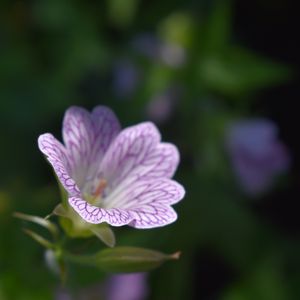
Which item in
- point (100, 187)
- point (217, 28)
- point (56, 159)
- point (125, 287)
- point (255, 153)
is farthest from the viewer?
point (255, 153)

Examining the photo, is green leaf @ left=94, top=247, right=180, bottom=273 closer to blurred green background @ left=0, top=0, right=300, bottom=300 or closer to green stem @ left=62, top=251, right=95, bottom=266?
green stem @ left=62, top=251, right=95, bottom=266

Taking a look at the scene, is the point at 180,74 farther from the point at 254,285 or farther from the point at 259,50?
the point at 254,285

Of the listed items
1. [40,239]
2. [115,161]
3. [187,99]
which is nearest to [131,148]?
[115,161]

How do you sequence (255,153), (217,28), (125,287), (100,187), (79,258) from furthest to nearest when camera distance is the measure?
(255,153)
(217,28)
(125,287)
(100,187)
(79,258)

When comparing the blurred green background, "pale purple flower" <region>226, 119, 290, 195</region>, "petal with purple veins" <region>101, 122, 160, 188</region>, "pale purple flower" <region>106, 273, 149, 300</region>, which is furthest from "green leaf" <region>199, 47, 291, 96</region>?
"petal with purple veins" <region>101, 122, 160, 188</region>

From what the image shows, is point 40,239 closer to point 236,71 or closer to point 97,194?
point 97,194

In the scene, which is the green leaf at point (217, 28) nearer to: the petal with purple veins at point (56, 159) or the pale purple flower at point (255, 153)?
the pale purple flower at point (255, 153)

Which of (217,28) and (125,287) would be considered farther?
(217,28)
